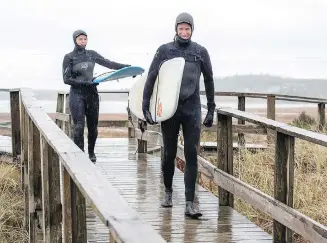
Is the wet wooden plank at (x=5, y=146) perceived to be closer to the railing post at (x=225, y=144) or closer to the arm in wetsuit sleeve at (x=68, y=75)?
the arm in wetsuit sleeve at (x=68, y=75)

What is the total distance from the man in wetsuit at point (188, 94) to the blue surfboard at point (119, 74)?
228 centimetres

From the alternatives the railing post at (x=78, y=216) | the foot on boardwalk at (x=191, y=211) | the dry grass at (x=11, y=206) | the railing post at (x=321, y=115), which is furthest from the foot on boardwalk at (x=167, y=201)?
the railing post at (x=321, y=115)

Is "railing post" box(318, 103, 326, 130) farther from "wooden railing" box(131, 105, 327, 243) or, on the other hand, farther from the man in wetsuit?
the man in wetsuit

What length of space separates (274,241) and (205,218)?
33.5 inches

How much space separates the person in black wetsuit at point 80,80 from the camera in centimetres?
773

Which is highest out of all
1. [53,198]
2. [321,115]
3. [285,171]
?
[321,115]


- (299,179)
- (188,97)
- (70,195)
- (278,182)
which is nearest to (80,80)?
(188,97)

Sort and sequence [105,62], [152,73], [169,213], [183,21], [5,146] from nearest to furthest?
[183,21] → [152,73] → [169,213] → [105,62] → [5,146]

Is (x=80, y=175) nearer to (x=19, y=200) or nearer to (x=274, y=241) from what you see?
(x=274, y=241)

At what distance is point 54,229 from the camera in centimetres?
445

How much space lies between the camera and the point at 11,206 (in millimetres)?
7969

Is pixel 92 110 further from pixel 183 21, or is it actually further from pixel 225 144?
pixel 183 21

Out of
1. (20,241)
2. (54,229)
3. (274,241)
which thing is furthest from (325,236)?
(20,241)

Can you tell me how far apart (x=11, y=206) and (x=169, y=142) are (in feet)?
9.78
